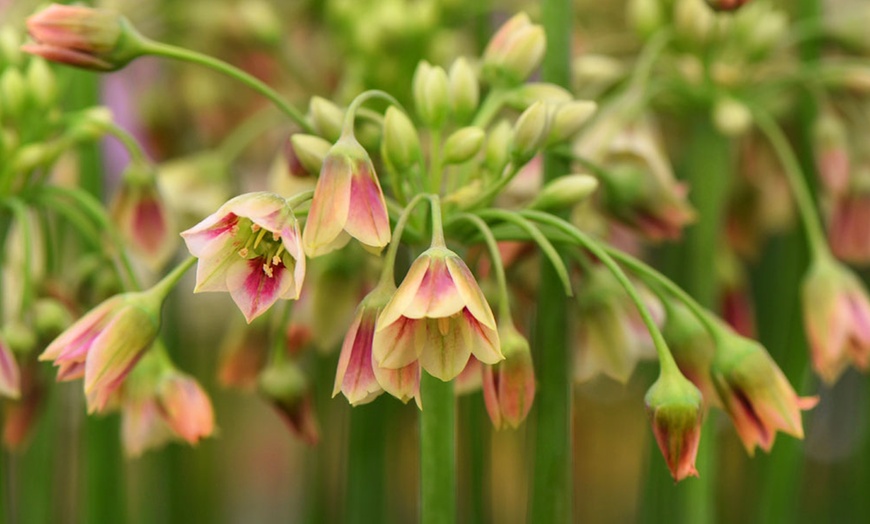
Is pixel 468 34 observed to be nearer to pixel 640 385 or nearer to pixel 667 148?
pixel 667 148

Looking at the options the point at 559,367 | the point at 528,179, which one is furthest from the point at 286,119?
the point at 559,367

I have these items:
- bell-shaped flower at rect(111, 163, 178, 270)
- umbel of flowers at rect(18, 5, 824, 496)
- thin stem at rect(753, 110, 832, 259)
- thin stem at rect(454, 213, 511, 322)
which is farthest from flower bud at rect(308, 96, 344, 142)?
thin stem at rect(753, 110, 832, 259)

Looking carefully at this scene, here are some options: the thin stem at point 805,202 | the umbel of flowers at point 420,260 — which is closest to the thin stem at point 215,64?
the umbel of flowers at point 420,260

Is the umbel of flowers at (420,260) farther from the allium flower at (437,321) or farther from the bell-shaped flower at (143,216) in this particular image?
the bell-shaped flower at (143,216)

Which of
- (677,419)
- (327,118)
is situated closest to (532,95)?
(327,118)

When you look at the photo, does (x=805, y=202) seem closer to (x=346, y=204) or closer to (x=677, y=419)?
(x=677, y=419)
